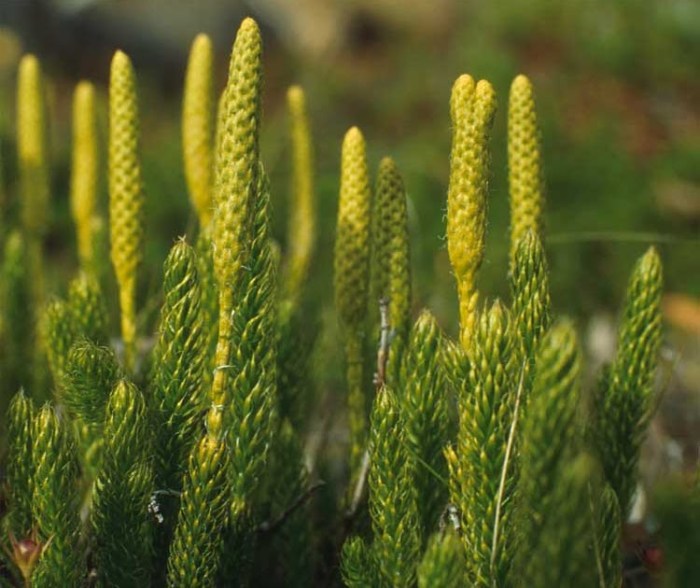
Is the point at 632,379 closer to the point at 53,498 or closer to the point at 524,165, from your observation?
the point at 524,165

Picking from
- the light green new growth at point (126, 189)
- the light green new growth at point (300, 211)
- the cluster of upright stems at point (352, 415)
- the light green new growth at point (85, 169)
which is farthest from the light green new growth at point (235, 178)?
the light green new growth at point (85, 169)

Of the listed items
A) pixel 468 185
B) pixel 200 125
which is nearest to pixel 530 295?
pixel 468 185

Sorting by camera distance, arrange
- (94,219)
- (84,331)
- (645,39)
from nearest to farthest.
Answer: (84,331) < (94,219) < (645,39)

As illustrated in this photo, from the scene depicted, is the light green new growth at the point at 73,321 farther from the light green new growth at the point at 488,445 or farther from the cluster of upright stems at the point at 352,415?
the light green new growth at the point at 488,445

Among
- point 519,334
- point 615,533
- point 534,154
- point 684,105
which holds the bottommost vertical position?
point 615,533

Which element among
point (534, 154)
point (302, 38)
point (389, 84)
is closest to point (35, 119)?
point (534, 154)

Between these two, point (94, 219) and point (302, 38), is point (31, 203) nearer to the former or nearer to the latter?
point (94, 219)
